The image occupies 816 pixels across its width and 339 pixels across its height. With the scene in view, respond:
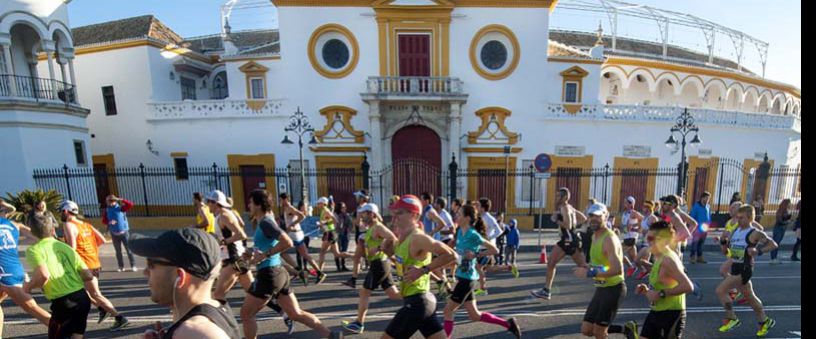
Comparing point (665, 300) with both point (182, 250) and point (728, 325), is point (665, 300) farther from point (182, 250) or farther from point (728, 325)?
point (182, 250)

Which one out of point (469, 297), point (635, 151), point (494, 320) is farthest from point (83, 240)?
point (635, 151)

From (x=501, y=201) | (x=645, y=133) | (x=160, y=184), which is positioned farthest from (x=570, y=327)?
(x=160, y=184)

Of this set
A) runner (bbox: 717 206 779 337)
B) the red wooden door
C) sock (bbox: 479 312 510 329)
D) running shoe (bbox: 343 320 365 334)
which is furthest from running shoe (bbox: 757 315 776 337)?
the red wooden door

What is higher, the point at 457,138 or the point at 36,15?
the point at 36,15

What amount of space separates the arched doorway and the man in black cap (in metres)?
13.7

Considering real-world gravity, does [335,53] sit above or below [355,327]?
above

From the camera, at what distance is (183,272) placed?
63.1 inches

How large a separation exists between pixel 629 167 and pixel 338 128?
45.8ft

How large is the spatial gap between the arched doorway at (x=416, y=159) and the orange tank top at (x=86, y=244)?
35.9 feet

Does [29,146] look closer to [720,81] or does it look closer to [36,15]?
[36,15]

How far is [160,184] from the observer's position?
15742mm

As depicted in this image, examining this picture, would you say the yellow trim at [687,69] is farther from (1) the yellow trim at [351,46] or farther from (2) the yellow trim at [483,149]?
(1) the yellow trim at [351,46]

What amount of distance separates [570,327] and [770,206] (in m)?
20.0
